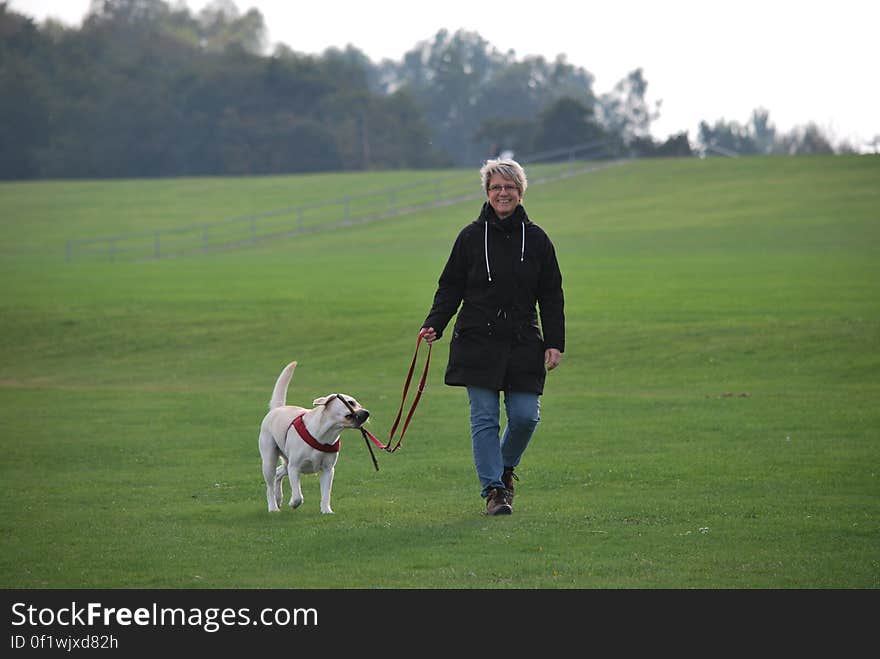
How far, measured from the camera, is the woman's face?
412 inches

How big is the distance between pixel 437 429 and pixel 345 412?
694 cm

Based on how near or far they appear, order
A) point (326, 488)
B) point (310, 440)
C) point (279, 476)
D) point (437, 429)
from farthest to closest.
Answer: point (437, 429)
point (279, 476)
point (326, 488)
point (310, 440)

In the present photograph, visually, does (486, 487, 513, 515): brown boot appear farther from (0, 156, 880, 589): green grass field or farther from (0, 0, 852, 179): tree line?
(0, 0, 852, 179): tree line

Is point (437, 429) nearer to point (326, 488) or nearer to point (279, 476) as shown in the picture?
point (279, 476)

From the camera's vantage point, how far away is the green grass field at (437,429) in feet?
30.4

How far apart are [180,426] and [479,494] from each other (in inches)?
275

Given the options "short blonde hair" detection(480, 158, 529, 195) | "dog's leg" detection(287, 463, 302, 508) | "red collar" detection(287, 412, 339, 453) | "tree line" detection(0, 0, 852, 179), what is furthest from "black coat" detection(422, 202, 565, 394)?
"tree line" detection(0, 0, 852, 179)

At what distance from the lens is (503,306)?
34.8ft

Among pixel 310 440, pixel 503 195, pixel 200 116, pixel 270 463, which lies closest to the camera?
pixel 503 195

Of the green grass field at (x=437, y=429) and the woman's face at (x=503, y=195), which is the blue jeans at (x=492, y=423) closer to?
the green grass field at (x=437, y=429)

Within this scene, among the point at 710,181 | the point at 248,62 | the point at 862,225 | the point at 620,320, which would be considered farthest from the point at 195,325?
the point at 248,62

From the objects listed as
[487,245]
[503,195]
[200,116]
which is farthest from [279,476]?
[200,116]

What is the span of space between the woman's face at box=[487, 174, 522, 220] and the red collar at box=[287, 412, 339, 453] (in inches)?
86.8
